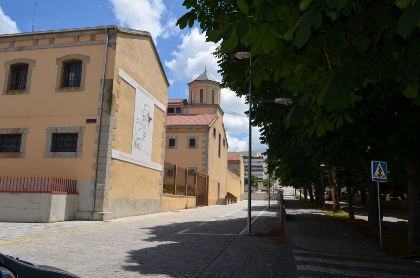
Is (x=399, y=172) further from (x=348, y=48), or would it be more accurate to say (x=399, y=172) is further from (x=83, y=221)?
(x=83, y=221)

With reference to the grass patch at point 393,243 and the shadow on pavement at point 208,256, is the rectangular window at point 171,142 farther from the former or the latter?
Answer: the shadow on pavement at point 208,256

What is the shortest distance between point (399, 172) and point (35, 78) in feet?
56.3

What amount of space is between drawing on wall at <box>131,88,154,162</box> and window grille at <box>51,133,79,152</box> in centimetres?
332

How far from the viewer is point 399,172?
11305mm

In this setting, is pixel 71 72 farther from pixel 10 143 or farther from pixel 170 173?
pixel 170 173

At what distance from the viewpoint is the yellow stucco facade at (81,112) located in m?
16.3

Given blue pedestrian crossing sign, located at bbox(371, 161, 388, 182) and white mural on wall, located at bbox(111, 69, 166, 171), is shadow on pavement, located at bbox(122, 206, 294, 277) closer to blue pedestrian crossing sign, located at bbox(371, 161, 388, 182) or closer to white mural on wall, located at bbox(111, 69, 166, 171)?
blue pedestrian crossing sign, located at bbox(371, 161, 388, 182)

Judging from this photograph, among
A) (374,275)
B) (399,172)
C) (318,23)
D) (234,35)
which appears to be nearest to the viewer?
(318,23)

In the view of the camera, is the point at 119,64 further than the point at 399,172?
Yes

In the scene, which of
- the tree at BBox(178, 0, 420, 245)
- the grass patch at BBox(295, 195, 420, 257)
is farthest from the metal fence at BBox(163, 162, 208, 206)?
the tree at BBox(178, 0, 420, 245)

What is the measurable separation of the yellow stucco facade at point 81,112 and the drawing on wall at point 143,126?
0.17 meters

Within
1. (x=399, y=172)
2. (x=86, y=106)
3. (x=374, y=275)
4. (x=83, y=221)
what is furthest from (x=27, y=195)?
(x=399, y=172)

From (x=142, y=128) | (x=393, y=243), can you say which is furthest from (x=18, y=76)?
(x=393, y=243)

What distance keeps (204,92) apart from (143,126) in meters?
33.1
